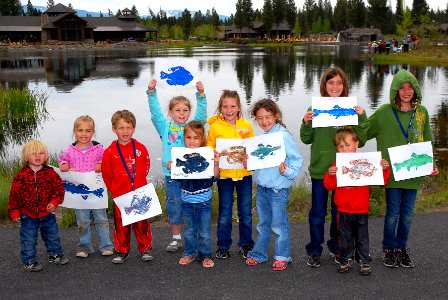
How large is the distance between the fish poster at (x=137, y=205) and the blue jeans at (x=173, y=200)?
12.1 inches

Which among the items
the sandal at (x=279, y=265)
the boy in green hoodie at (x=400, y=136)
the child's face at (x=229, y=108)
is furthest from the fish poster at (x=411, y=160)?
the child's face at (x=229, y=108)

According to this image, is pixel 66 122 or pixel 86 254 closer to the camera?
pixel 86 254

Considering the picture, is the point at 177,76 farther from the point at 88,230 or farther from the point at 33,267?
the point at 33,267

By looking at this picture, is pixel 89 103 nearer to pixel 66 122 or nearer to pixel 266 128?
pixel 66 122

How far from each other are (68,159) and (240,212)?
2.12 meters

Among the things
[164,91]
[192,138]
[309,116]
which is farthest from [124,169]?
[164,91]

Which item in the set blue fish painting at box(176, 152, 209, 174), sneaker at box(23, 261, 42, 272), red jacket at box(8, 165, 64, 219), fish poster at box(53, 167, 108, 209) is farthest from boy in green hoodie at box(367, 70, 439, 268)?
sneaker at box(23, 261, 42, 272)

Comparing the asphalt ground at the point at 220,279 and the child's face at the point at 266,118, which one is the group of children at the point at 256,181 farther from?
the asphalt ground at the point at 220,279

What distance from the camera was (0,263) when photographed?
5582mm

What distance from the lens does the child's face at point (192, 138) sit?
536cm

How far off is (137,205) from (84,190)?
693 mm

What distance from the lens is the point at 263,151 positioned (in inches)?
206

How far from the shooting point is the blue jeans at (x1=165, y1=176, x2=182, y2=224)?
18.9 feet

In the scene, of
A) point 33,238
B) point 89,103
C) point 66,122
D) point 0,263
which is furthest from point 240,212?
point 89,103
